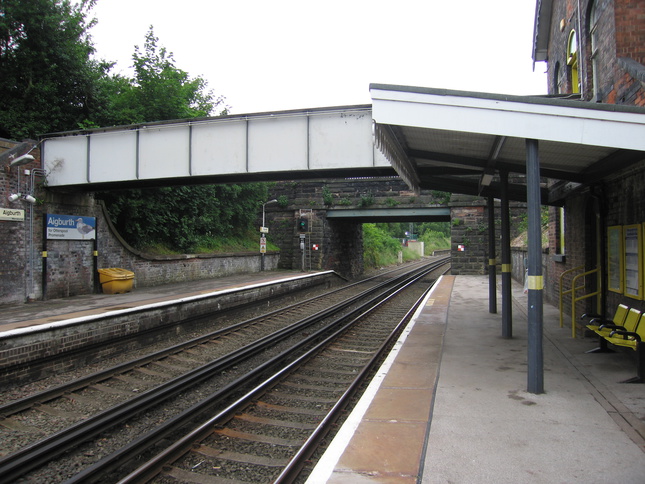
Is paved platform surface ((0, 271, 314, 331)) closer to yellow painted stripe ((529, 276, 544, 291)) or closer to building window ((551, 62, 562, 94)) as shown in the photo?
yellow painted stripe ((529, 276, 544, 291))

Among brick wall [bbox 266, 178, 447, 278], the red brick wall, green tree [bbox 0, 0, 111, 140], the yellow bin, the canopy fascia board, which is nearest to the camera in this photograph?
the canopy fascia board

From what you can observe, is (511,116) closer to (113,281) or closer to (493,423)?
(493,423)

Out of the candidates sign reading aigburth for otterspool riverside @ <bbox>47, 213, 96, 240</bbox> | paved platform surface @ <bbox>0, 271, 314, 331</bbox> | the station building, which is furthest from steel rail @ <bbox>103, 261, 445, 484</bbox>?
sign reading aigburth for otterspool riverside @ <bbox>47, 213, 96, 240</bbox>

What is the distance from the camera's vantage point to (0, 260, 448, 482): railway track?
15.6 ft

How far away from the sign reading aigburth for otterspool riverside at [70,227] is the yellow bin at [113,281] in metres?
1.32

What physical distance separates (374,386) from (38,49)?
18146 mm

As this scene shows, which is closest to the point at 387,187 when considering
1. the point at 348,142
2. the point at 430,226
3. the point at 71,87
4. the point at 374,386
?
the point at 348,142

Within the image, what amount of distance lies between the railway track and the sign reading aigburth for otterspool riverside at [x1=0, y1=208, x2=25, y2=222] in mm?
6792

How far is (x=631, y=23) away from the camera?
23.0 feet

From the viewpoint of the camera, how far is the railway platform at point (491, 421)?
356 centimetres

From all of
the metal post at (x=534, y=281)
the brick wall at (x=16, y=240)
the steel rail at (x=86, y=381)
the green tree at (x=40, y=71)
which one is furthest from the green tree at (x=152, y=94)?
the metal post at (x=534, y=281)

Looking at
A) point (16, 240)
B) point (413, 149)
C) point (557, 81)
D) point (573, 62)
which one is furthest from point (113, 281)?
point (557, 81)

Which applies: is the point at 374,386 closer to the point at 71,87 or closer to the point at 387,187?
the point at 71,87

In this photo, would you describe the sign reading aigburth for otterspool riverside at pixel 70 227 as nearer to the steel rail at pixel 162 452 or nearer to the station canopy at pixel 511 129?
the steel rail at pixel 162 452
